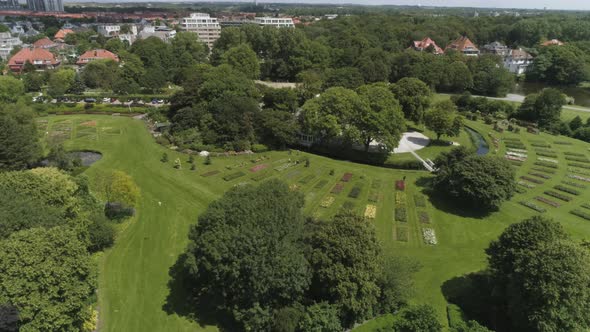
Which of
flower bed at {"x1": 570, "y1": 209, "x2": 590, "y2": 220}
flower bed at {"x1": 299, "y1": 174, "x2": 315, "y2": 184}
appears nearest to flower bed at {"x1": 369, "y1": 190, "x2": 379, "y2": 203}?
flower bed at {"x1": 299, "y1": 174, "x2": 315, "y2": 184}

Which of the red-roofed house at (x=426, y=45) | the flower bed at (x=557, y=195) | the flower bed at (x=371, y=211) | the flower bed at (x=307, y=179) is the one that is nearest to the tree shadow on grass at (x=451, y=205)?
the flower bed at (x=371, y=211)

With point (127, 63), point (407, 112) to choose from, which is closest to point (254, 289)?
point (407, 112)

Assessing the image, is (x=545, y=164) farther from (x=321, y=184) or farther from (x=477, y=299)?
(x=477, y=299)

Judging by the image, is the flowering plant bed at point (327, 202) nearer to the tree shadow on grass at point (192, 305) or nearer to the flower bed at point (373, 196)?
the flower bed at point (373, 196)

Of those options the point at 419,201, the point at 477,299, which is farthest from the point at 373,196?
the point at 477,299

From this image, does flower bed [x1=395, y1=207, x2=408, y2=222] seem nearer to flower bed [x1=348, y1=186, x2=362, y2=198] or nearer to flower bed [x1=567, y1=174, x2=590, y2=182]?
flower bed [x1=348, y1=186, x2=362, y2=198]
